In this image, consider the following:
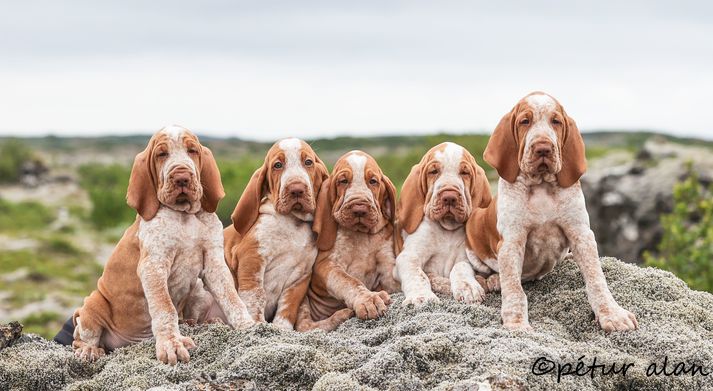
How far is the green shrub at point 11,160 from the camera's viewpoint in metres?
69.6

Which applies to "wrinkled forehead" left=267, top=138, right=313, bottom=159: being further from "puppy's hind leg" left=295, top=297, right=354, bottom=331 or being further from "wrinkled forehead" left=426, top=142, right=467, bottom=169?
"puppy's hind leg" left=295, top=297, right=354, bottom=331

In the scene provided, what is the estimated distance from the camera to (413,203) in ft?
30.4

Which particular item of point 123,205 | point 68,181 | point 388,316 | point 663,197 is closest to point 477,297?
point 388,316

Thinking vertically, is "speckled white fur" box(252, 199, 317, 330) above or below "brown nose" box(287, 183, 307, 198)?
below

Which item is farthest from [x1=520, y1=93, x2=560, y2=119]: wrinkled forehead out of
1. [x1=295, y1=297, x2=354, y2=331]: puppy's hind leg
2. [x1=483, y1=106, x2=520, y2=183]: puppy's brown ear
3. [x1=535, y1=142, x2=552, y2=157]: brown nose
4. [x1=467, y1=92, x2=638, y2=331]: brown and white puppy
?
[x1=295, y1=297, x2=354, y2=331]: puppy's hind leg

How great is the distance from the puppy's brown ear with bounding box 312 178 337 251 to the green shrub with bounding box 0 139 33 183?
65.8m

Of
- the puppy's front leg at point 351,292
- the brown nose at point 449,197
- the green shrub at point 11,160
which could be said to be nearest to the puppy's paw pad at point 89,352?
the puppy's front leg at point 351,292

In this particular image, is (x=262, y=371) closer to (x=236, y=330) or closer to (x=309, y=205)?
(x=236, y=330)

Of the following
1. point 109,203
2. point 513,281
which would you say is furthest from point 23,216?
point 513,281

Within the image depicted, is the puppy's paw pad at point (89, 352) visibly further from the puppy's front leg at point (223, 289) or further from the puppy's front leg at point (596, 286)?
the puppy's front leg at point (596, 286)

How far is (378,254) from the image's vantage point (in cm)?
934

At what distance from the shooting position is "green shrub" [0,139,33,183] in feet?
228

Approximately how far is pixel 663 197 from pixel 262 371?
66.7 feet

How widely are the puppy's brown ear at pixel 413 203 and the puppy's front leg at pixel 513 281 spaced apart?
1265mm
